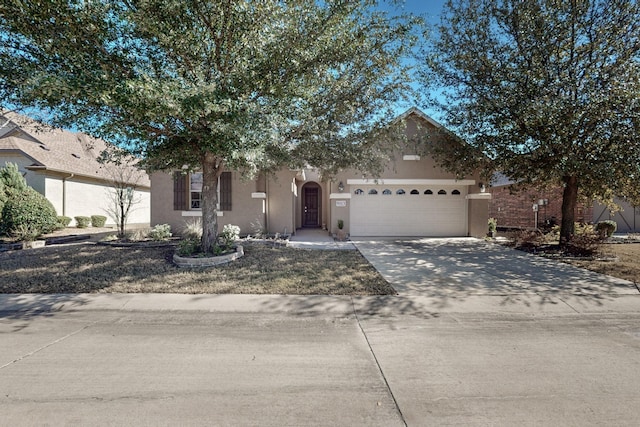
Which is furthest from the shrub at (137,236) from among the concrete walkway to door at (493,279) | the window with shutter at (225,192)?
the concrete walkway to door at (493,279)

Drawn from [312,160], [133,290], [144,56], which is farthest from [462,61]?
[133,290]

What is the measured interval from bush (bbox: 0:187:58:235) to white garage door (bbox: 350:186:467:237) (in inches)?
466

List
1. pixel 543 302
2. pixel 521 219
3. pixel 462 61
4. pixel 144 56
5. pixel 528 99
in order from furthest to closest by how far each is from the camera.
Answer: pixel 521 219 → pixel 462 61 → pixel 528 99 → pixel 144 56 → pixel 543 302

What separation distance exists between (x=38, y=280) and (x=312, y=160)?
6.79 meters

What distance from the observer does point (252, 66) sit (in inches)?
259

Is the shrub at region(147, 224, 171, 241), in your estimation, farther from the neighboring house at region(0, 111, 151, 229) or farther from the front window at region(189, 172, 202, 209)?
the neighboring house at region(0, 111, 151, 229)

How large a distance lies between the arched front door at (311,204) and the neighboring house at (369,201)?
493 centimetres

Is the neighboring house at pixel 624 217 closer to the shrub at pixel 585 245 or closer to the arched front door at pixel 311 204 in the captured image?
the shrub at pixel 585 245

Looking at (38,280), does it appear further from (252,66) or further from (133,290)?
(252,66)

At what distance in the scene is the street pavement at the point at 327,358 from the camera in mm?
2658

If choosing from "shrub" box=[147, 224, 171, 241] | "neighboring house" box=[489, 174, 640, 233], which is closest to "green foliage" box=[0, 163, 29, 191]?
"shrub" box=[147, 224, 171, 241]

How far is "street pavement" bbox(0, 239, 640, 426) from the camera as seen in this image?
8.72 ft

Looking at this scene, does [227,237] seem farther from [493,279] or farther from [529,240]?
[529,240]

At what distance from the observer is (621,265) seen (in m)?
8.32
